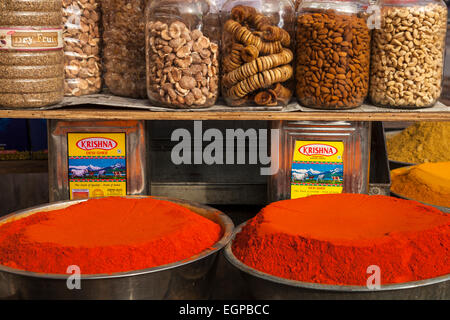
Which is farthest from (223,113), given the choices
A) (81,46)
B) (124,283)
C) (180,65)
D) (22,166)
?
(22,166)

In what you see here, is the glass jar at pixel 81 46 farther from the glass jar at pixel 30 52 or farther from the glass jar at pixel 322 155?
the glass jar at pixel 322 155

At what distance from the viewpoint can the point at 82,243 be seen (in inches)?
42.1

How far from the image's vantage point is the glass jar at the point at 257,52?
4.46 feet

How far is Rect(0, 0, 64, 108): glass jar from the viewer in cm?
133

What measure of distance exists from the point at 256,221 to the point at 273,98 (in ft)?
1.13

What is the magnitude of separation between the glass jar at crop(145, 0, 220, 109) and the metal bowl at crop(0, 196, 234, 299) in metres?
0.42

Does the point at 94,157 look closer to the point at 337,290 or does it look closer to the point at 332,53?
the point at 332,53

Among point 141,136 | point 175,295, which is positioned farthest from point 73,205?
point 175,295

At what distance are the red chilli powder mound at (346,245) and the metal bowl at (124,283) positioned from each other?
0.09 m

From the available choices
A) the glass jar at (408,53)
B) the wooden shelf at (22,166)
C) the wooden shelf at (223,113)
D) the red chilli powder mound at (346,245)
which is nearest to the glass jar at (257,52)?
the wooden shelf at (223,113)

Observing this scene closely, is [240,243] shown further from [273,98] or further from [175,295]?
[273,98]

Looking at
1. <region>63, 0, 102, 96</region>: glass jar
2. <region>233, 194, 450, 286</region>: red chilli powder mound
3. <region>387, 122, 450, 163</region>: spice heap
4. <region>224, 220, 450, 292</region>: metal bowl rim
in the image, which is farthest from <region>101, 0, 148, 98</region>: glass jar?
<region>387, 122, 450, 163</region>: spice heap
